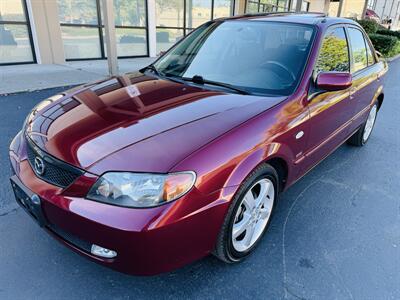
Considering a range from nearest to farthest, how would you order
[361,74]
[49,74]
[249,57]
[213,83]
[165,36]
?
[213,83] < [249,57] < [361,74] < [49,74] < [165,36]

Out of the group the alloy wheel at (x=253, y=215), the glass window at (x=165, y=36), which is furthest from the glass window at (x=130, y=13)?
→ the alloy wheel at (x=253, y=215)

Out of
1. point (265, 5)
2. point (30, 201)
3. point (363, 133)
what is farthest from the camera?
point (265, 5)

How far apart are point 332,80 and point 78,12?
8.35 metres

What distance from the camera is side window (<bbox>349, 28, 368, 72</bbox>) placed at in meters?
3.46

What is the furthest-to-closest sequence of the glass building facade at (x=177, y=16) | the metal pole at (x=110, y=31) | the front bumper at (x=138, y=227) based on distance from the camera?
the glass building facade at (x=177, y=16) < the metal pole at (x=110, y=31) < the front bumper at (x=138, y=227)

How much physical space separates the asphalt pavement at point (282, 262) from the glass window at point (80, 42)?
6.55 meters

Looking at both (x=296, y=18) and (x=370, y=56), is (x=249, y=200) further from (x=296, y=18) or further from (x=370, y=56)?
A: (x=370, y=56)

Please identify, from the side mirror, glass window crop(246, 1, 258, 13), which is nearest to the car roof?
the side mirror

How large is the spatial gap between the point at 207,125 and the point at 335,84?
3.90ft

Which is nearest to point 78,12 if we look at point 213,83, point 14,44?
point 14,44

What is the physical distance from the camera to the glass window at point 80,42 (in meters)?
8.87

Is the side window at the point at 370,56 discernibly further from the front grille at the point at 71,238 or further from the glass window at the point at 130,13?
the glass window at the point at 130,13

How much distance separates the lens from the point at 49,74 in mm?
7395

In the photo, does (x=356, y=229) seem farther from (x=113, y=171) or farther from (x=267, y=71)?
(x=113, y=171)
